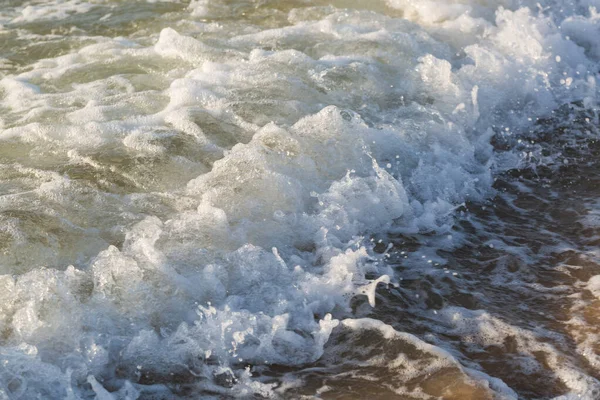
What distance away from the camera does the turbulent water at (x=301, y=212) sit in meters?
3.49

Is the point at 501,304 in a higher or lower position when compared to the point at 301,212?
lower

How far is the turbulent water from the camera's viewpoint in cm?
349

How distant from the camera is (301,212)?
4641 millimetres

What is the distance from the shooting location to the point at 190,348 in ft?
11.5

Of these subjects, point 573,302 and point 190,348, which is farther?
point 573,302

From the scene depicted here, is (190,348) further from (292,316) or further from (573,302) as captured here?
(573,302)

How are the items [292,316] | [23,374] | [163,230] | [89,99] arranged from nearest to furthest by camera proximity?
[23,374]
[292,316]
[163,230]
[89,99]

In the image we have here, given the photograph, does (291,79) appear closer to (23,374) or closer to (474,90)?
(474,90)

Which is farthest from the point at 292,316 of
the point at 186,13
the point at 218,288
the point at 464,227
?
the point at 186,13

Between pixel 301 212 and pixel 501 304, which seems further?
pixel 301 212

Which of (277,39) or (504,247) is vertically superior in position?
(277,39)

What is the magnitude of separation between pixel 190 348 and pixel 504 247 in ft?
6.81

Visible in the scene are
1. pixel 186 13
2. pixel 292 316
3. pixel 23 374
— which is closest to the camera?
pixel 23 374

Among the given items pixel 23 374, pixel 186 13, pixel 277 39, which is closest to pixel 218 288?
pixel 23 374
